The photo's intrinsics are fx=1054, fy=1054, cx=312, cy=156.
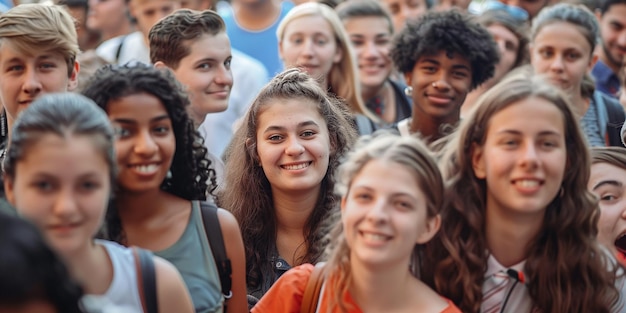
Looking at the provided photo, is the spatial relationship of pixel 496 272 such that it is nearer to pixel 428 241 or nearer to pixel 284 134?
pixel 428 241

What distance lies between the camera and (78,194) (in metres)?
3.41

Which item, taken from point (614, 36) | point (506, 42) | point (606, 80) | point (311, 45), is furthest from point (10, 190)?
point (614, 36)

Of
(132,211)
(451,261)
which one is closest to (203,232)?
(132,211)

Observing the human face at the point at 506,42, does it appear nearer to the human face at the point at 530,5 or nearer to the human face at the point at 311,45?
the human face at the point at 311,45

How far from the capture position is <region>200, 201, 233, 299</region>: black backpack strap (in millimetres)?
4164

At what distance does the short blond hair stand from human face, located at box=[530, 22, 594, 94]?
3398 millimetres

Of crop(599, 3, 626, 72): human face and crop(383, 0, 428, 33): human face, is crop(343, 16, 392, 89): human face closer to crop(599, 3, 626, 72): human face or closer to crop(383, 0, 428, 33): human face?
crop(383, 0, 428, 33): human face

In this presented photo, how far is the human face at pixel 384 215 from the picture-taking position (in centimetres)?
381

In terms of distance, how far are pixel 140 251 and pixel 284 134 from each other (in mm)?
1509

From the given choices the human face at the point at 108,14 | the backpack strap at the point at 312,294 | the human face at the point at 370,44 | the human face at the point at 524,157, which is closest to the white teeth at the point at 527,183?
the human face at the point at 524,157

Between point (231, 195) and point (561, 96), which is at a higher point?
point (561, 96)

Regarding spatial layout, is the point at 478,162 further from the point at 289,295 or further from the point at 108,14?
the point at 108,14

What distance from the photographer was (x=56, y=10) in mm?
5176

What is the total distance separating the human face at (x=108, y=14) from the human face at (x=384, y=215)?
244 inches
